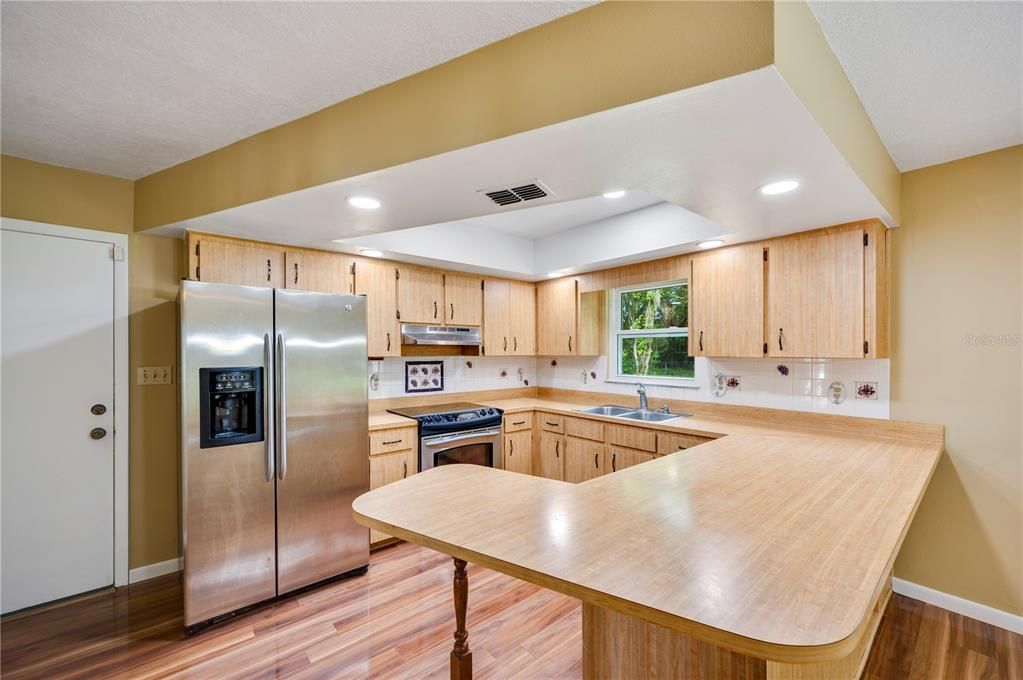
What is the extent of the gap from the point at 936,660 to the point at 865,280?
1.84 meters

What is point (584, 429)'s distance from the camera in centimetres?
382

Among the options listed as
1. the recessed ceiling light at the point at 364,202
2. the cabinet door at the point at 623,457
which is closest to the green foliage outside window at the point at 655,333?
the cabinet door at the point at 623,457

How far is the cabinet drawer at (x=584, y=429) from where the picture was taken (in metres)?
3.69

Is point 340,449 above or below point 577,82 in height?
below

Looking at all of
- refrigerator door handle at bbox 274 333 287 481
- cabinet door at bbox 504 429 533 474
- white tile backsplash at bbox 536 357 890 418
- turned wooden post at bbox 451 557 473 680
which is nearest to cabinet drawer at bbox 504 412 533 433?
cabinet door at bbox 504 429 533 474

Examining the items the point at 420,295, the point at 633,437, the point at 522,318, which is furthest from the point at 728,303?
the point at 420,295

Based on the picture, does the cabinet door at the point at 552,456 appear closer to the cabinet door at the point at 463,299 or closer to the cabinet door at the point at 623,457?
the cabinet door at the point at 623,457

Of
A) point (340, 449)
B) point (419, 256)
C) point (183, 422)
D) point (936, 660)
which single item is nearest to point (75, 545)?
point (183, 422)

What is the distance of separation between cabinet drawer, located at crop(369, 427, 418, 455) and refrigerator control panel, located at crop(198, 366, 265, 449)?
782 millimetres

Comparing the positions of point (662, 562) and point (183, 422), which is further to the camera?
point (183, 422)

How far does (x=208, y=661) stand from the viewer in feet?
6.91

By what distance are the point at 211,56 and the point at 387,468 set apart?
252 centimetres

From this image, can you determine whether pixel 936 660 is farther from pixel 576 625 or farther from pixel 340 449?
pixel 340 449

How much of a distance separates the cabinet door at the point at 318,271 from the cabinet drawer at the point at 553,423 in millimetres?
2009
